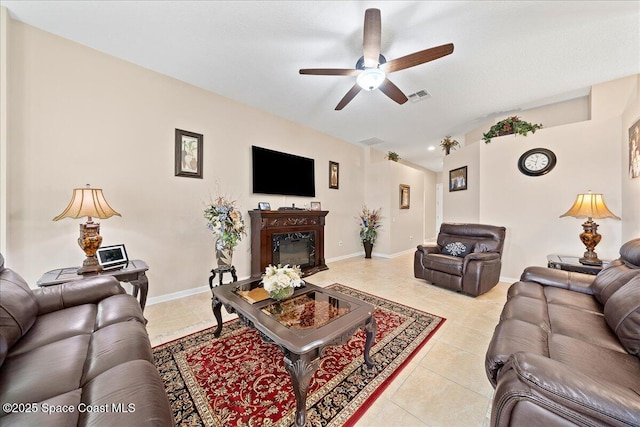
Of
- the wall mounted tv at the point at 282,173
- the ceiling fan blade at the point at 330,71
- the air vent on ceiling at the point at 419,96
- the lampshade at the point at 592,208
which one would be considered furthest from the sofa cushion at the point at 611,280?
the wall mounted tv at the point at 282,173

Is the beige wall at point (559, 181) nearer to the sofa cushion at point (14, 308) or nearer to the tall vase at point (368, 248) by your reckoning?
the tall vase at point (368, 248)

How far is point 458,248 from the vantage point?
3.64 meters

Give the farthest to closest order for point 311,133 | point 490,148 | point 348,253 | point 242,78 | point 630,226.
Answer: point 348,253
point 311,133
point 490,148
point 242,78
point 630,226

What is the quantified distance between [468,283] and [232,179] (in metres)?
3.71

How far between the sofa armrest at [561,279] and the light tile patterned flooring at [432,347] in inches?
24.8

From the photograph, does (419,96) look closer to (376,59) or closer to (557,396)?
(376,59)

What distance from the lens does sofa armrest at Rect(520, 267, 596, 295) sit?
76.4 inches

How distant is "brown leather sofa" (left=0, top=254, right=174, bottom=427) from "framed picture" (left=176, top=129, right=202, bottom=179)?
71.6 inches

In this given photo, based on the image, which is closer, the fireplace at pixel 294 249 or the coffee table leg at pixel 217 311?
the coffee table leg at pixel 217 311

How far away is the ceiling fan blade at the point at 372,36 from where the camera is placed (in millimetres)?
1762

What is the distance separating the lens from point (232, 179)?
3645 millimetres

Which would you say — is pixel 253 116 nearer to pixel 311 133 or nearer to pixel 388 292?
pixel 311 133

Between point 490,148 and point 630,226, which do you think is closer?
point 630,226

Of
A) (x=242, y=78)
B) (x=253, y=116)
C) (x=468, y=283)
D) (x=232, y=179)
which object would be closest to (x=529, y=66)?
(x=468, y=283)
